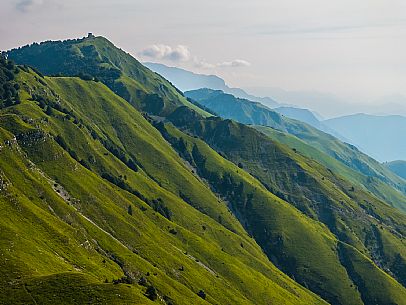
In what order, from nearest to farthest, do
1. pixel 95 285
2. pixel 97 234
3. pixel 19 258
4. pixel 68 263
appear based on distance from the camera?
pixel 95 285 < pixel 19 258 < pixel 68 263 < pixel 97 234

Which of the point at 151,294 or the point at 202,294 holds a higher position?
the point at 151,294

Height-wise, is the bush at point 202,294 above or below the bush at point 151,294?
→ below

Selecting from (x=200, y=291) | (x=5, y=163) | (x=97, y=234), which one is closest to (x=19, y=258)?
(x=97, y=234)

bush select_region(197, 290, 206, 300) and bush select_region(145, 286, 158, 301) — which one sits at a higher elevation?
bush select_region(145, 286, 158, 301)

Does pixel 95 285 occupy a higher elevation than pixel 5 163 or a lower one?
lower

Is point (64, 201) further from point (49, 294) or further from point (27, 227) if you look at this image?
point (49, 294)

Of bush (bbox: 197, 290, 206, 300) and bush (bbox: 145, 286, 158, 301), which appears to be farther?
bush (bbox: 197, 290, 206, 300)

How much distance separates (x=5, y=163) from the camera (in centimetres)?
19125

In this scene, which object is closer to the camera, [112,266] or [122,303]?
[122,303]

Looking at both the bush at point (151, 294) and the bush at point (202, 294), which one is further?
the bush at point (202, 294)

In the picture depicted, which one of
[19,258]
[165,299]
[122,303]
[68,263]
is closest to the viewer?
[122,303]

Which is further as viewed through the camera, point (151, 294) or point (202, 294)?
point (202, 294)

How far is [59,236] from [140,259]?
41.4 m

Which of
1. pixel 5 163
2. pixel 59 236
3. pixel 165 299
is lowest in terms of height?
pixel 165 299
